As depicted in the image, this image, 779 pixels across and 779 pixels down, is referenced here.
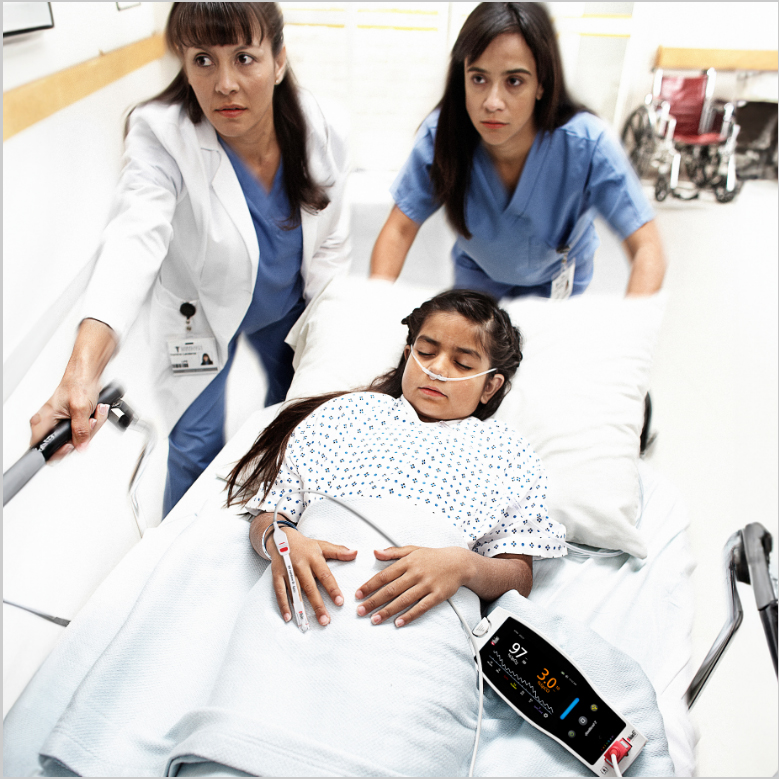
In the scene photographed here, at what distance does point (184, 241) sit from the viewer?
1309 mm

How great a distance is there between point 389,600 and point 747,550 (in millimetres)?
691

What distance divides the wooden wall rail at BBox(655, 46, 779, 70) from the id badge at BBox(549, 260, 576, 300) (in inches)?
17.3

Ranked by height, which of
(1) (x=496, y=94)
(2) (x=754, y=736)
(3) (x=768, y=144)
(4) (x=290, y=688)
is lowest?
(2) (x=754, y=736)

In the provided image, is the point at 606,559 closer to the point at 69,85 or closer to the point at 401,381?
the point at 401,381

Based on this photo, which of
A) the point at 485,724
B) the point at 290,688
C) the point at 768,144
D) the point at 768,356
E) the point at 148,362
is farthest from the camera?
the point at 768,356

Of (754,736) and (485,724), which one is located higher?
(485,724)

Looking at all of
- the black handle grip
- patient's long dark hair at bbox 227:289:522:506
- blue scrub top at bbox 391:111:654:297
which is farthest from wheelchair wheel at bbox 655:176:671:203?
the black handle grip

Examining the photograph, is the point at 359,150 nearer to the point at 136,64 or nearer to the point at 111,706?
the point at 136,64

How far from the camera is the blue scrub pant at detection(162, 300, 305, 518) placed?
1.45 meters

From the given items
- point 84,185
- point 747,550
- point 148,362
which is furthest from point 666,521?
point 84,185

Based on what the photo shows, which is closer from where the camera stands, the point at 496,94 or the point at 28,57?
the point at 28,57

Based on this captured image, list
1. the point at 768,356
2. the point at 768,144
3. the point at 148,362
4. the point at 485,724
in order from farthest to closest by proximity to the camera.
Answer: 1. the point at 768,356
2. the point at 768,144
3. the point at 148,362
4. the point at 485,724

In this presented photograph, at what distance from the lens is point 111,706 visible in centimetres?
89

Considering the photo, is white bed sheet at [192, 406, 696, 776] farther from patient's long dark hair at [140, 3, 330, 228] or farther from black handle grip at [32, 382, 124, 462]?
patient's long dark hair at [140, 3, 330, 228]
